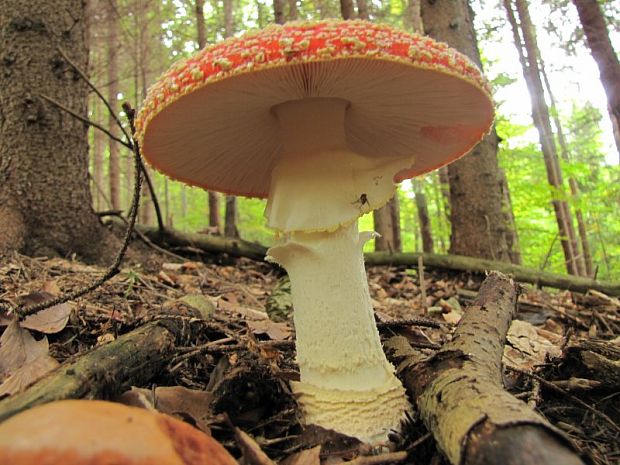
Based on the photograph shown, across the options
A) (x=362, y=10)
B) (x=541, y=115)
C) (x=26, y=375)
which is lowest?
(x=26, y=375)

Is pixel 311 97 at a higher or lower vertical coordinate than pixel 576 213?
higher

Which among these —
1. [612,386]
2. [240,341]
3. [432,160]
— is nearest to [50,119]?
[240,341]

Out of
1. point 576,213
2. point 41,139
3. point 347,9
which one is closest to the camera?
point 41,139

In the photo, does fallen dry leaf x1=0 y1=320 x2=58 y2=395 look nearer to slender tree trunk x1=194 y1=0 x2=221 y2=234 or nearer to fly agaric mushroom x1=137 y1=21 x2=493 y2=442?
fly agaric mushroom x1=137 y1=21 x2=493 y2=442

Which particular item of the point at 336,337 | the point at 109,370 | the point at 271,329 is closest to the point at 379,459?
the point at 336,337

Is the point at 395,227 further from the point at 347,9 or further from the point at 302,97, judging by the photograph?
the point at 302,97

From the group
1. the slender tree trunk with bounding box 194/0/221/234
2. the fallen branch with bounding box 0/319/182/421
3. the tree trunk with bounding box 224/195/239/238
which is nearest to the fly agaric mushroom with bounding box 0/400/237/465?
the fallen branch with bounding box 0/319/182/421

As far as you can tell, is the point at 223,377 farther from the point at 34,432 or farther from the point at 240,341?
the point at 34,432
